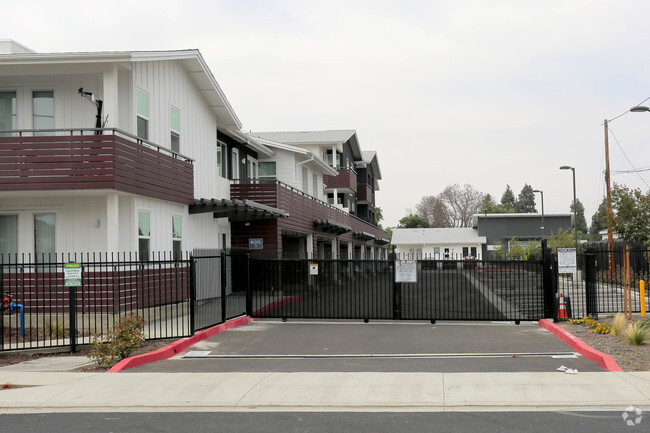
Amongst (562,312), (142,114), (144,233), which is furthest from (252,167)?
(562,312)

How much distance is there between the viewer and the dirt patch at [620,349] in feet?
35.2

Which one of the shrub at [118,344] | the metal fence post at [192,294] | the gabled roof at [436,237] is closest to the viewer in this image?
the shrub at [118,344]

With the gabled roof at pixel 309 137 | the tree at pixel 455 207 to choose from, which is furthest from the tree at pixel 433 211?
the gabled roof at pixel 309 137

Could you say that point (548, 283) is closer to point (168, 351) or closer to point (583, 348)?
point (583, 348)

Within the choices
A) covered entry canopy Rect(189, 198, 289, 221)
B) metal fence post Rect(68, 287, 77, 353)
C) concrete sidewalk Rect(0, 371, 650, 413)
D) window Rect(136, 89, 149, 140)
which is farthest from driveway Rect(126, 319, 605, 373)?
window Rect(136, 89, 149, 140)

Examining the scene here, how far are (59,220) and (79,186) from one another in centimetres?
190

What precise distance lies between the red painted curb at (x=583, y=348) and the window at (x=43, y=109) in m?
13.3

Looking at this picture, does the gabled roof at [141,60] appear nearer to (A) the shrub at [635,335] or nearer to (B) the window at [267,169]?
(B) the window at [267,169]

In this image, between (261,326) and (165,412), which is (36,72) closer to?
(261,326)

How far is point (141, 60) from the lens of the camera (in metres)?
16.6

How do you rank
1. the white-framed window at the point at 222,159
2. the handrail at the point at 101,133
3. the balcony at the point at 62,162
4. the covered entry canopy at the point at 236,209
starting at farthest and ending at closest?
1. the white-framed window at the point at 222,159
2. the covered entry canopy at the point at 236,209
3. the balcony at the point at 62,162
4. the handrail at the point at 101,133

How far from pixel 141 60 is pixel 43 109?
118 inches

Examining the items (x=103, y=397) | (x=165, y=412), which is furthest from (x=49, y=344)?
A: (x=165, y=412)

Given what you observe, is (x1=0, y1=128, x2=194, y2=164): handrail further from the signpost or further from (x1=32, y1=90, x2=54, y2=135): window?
the signpost
